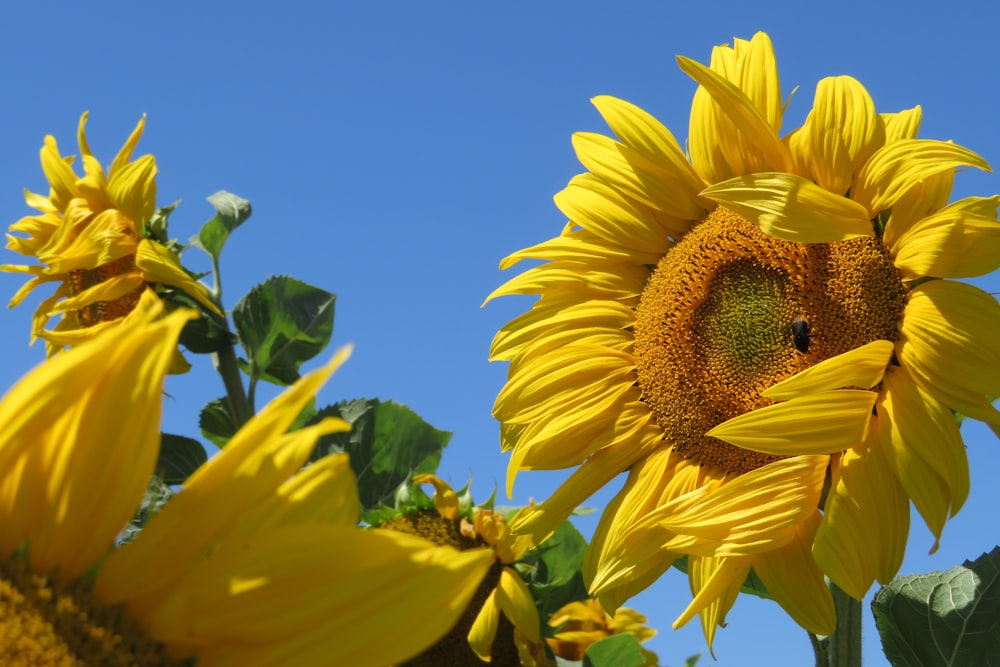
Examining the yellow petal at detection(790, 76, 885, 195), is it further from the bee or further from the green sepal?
the green sepal

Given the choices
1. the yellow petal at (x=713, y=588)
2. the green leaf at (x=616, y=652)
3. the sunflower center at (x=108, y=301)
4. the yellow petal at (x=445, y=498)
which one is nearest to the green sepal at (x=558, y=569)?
the yellow petal at (x=445, y=498)

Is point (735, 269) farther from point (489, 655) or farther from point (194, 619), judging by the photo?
point (194, 619)

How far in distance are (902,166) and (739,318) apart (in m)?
0.51

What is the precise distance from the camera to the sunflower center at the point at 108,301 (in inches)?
161

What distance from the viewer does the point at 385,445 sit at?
421 cm

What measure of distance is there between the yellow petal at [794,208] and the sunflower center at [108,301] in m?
2.43

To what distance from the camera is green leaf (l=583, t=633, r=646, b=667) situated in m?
3.07

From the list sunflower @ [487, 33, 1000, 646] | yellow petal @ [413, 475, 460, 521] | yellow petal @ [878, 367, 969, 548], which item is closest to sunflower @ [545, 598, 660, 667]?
yellow petal @ [413, 475, 460, 521]

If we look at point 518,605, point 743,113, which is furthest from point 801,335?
point 518,605

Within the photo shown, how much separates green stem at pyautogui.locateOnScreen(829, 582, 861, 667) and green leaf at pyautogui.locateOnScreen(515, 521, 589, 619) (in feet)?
3.69

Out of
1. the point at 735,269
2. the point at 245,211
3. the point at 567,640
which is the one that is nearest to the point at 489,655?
the point at 567,640

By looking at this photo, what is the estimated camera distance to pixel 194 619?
118cm

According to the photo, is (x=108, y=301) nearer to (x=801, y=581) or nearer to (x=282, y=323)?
(x=282, y=323)

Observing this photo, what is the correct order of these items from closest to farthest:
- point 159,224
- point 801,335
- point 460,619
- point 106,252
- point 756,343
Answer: point 801,335
point 756,343
point 460,619
point 106,252
point 159,224
